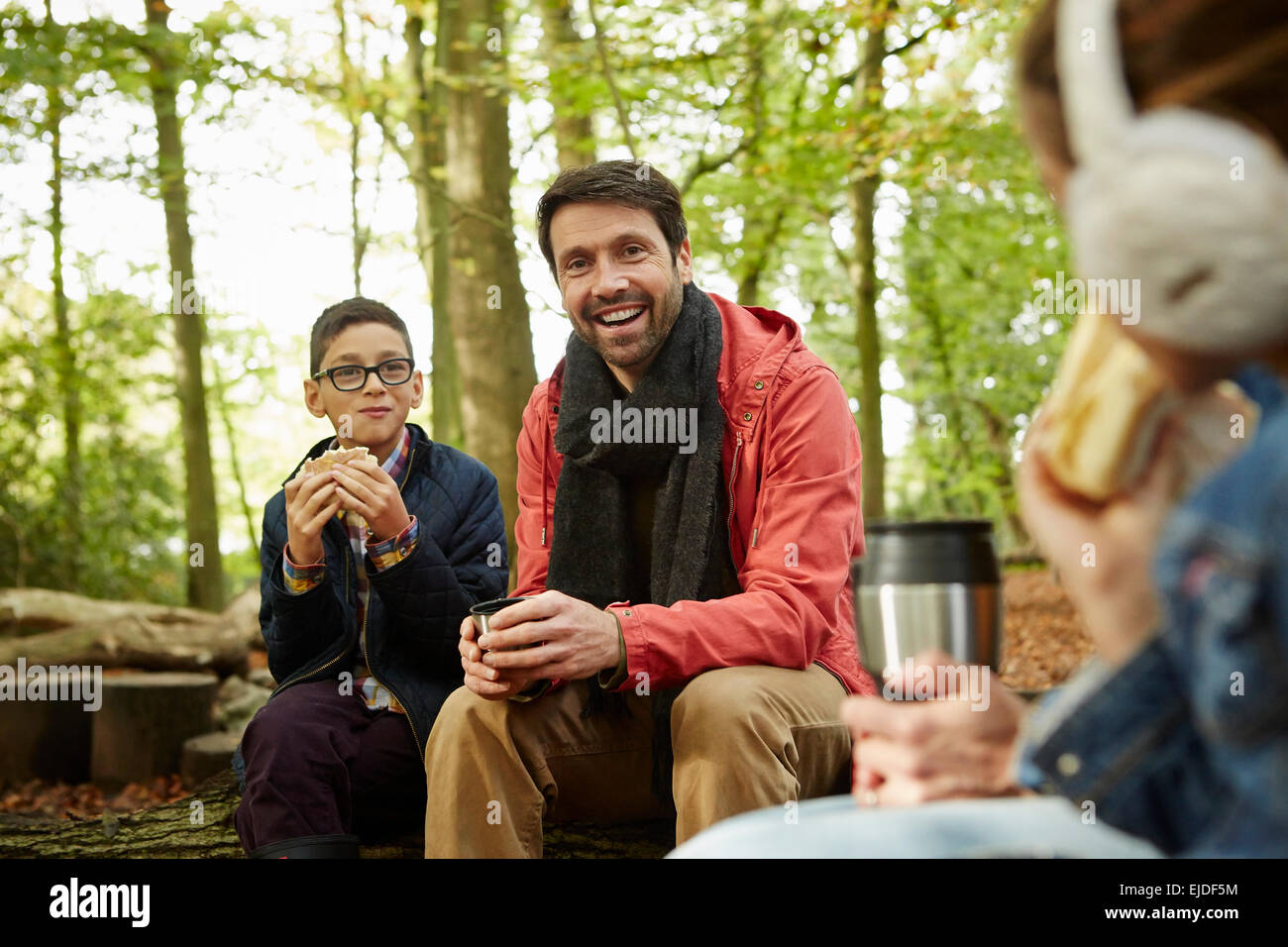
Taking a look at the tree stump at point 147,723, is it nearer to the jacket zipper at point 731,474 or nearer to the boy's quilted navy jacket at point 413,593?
the boy's quilted navy jacket at point 413,593

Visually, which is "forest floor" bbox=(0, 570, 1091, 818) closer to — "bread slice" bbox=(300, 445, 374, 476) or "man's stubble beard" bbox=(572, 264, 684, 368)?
"bread slice" bbox=(300, 445, 374, 476)

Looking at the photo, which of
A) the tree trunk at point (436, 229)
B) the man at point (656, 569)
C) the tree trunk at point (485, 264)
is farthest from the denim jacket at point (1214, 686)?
the tree trunk at point (436, 229)

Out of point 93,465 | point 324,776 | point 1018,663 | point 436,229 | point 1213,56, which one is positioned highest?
point 436,229

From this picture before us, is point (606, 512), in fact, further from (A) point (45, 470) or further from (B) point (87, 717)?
(A) point (45, 470)

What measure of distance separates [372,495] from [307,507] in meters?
0.15

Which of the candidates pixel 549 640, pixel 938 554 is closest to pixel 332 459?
pixel 549 640

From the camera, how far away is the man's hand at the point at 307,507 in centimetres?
270

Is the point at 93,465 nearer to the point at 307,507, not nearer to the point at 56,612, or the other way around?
the point at 56,612

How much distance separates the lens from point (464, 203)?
5906 mm

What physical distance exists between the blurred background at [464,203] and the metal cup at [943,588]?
288cm

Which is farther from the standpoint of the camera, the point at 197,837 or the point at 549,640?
the point at 197,837

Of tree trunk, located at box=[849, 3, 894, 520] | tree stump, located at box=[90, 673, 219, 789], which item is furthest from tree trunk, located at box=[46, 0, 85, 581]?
tree trunk, located at box=[849, 3, 894, 520]

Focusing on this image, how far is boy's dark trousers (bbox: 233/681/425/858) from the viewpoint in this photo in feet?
8.61

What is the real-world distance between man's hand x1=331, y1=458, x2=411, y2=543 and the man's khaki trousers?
0.49m
